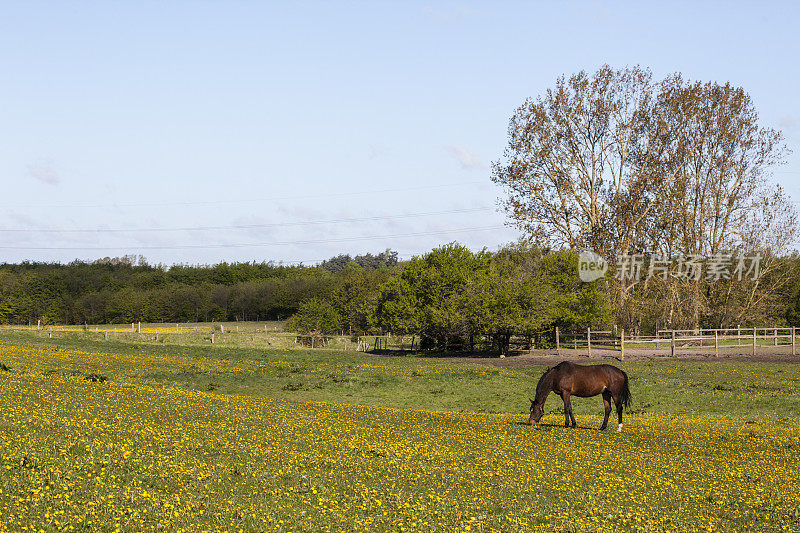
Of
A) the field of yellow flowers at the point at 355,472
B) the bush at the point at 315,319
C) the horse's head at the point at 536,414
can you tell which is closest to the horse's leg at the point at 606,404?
the field of yellow flowers at the point at 355,472

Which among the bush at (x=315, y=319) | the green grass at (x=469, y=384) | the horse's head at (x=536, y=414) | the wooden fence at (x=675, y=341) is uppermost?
the bush at (x=315, y=319)

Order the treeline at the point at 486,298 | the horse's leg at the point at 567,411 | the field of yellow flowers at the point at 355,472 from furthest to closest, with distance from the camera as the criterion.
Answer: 1. the treeline at the point at 486,298
2. the horse's leg at the point at 567,411
3. the field of yellow flowers at the point at 355,472

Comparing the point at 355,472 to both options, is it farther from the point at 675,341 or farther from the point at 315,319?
the point at 315,319

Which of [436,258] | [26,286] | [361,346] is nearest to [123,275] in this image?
[26,286]

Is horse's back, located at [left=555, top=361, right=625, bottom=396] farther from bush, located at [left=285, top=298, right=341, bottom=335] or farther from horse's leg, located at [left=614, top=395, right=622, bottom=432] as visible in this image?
bush, located at [left=285, top=298, right=341, bottom=335]

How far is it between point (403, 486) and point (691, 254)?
63.4 meters

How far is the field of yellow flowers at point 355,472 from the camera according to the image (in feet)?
33.1

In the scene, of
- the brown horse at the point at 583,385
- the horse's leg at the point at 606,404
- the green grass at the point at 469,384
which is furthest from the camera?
the green grass at the point at 469,384

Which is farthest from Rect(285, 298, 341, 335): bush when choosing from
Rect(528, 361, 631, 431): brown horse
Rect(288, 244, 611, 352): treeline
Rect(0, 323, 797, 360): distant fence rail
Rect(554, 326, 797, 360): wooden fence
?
Rect(528, 361, 631, 431): brown horse

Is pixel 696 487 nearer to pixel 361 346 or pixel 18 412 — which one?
pixel 18 412

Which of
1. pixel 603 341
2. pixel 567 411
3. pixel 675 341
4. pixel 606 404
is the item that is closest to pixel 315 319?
pixel 603 341

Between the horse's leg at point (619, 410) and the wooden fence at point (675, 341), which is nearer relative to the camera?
the horse's leg at point (619, 410)

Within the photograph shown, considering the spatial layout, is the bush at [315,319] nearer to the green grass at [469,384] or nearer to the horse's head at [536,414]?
the green grass at [469,384]

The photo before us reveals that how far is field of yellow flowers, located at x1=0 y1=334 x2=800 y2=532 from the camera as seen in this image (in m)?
10.1
